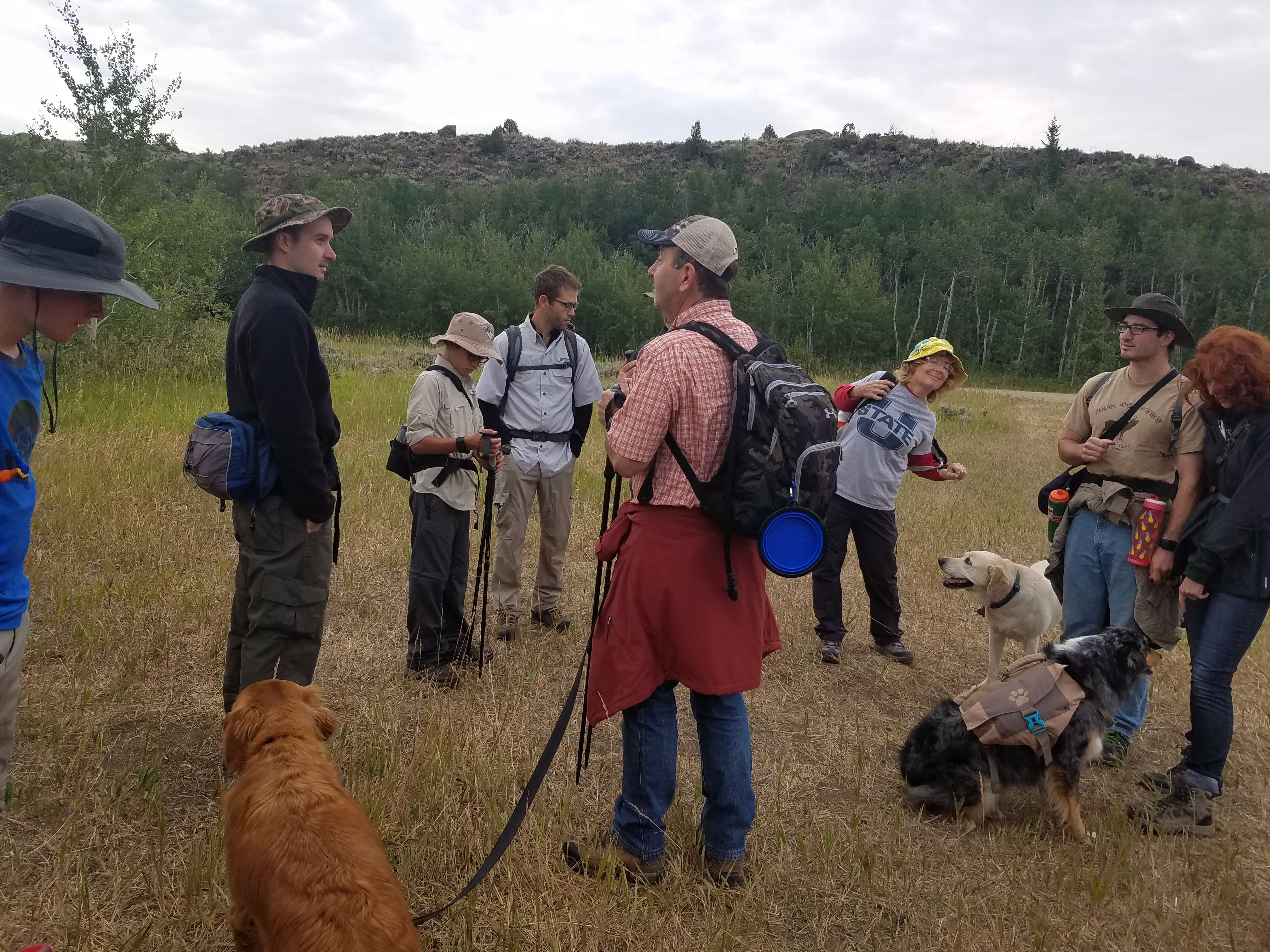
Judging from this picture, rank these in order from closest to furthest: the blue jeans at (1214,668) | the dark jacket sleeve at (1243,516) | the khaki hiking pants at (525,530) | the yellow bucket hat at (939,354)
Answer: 1. the dark jacket sleeve at (1243,516)
2. the blue jeans at (1214,668)
3. the yellow bucket hat at (939,354)
4. the khaki hiking pants at (525,530)

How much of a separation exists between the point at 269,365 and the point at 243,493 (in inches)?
19.4

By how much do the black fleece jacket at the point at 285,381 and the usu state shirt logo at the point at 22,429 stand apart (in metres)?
0.59

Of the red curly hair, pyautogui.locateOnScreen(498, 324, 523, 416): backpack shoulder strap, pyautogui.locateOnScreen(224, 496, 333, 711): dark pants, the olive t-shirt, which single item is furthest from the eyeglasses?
pyautogui.locateOnScreen(224, 496, 333, 711): dark pants

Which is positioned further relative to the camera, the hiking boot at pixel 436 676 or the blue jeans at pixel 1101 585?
the hiking boot at pixel 436 676

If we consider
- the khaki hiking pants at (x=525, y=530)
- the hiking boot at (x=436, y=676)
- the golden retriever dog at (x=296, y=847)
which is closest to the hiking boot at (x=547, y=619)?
the khaki hiking pants at (x=525, y=530)

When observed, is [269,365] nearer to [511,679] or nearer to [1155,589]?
[511,679]

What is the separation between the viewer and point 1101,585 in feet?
13.3

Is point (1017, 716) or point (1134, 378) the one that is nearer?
point (1017, 716)

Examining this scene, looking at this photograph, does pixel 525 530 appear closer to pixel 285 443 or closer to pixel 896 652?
pixel 285 443

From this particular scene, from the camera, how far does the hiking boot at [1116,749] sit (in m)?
4.12

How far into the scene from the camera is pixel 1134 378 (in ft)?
12.9

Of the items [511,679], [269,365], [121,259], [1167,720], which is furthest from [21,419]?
[1167,720]

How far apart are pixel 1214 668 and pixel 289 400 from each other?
3.93m

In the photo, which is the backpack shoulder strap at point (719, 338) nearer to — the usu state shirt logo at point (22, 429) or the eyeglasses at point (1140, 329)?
the usu state shirt logo at point (22, 429)
